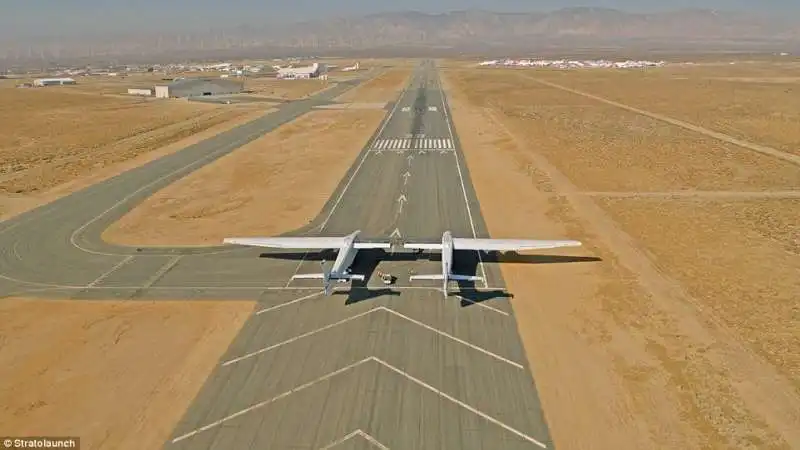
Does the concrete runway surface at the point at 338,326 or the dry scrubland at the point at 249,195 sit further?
the dry scrubland at the point at 249,195

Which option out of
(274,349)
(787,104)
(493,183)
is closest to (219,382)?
(274,349)

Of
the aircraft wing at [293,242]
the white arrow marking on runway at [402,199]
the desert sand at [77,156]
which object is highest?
the desert sand at [77,156]

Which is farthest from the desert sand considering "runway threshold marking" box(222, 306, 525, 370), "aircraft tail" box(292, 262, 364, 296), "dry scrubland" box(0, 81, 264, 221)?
"runway threshold marking" box(222, 306, 525, 370)

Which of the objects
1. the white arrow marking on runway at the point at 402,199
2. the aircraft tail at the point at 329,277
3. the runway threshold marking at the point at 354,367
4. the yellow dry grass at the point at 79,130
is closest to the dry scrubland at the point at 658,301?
the runway threshold marking at the point at 354,367

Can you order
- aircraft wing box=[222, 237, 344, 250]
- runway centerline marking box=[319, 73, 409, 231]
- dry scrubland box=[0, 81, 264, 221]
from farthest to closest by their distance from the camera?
dry scrubland box=[0, 81, 264, 221] → runway centerline marking box=[319, 73, 409, 231] → aircraft wing box=[222, 237, 344, 250]

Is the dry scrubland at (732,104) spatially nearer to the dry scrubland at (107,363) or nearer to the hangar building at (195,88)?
the dry scrubland at (107,363)

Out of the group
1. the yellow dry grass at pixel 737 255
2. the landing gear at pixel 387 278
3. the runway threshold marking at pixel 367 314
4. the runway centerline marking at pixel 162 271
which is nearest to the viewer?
the runway threshold marking at pixel 367 314

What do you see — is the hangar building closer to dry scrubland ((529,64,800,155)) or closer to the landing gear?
dry scrubland ((529,64,800,155))

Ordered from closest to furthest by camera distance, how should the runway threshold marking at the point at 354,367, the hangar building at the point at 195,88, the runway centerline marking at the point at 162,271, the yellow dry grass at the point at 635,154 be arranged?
the runway threshold marking at the point at 354,367, the runway centerline marking at the point at 162,271, the yellow dry grass at the point at 635,154, the hangar building at the point at 195,88
